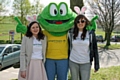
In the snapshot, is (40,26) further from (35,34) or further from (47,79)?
(47,79)

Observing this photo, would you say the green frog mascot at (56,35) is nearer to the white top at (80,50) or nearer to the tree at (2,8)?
the white top at (80,50)

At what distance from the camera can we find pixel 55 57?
4.13 meters

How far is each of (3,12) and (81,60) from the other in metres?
26.0

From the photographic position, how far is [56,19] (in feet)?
13.7

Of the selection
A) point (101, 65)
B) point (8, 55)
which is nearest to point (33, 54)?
point (8, 55)

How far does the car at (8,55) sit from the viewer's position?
1123 centimetres

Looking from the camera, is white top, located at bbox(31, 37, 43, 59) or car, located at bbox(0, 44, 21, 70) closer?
white top, located at bbox(31, 37, 43, 59)

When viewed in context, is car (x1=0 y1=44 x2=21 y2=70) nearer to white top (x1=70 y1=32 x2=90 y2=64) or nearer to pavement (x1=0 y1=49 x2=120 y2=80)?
pavement (x1=0 y1=49 x2=120 y2=80)

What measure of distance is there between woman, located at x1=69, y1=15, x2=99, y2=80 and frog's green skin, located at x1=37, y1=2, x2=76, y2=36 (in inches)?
7.4

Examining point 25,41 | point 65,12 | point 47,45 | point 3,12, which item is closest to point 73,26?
point 65,12

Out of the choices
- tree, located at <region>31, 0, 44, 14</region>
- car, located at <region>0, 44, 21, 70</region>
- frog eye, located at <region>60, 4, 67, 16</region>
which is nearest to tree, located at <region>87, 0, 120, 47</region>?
tree, located at <region>31, 0, 44, 14</region>

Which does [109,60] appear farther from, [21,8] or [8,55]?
[21,8]

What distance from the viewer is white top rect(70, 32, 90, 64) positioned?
403 centimetres

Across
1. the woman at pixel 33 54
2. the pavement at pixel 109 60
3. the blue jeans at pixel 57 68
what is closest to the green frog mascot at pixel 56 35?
the blue jeans at pixel 57 68
